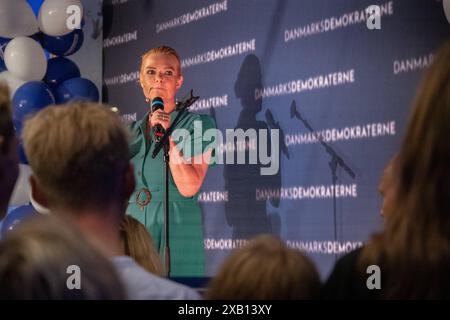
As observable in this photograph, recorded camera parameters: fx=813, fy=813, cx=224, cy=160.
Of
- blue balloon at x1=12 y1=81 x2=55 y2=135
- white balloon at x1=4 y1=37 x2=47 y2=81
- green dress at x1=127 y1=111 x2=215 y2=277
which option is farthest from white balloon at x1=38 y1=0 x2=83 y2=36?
green dress at x1=127 y1=111 x2=215 y2=277

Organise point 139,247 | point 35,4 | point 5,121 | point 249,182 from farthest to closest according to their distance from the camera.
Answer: point 35,4, point 249,182, point 139,247, point 5,121

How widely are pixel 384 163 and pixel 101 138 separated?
2986 mm

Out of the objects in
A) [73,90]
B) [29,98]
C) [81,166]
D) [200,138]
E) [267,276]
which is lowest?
[267,276]

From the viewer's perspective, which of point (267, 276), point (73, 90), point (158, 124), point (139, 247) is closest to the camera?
point (267, 276)

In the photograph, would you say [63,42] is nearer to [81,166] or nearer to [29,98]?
[29,98]

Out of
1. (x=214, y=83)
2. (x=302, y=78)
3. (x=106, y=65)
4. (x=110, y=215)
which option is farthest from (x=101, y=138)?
(x=106, y=65)

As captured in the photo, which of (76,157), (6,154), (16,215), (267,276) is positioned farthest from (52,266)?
(16,215)

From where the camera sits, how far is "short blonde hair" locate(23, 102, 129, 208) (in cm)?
142

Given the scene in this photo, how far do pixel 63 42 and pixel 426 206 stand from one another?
15.5 ft

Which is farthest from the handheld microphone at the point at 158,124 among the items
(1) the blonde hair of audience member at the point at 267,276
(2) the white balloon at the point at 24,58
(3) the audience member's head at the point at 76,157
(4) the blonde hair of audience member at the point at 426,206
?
(4) the blonde hair of audience member at the point at 426,206

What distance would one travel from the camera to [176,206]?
211 inches

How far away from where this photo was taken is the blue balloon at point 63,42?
5.40 metres

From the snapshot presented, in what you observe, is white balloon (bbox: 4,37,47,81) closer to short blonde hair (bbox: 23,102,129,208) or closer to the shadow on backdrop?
the shadow on backdrop

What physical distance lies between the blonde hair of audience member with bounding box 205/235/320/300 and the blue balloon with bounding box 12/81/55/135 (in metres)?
4.09
